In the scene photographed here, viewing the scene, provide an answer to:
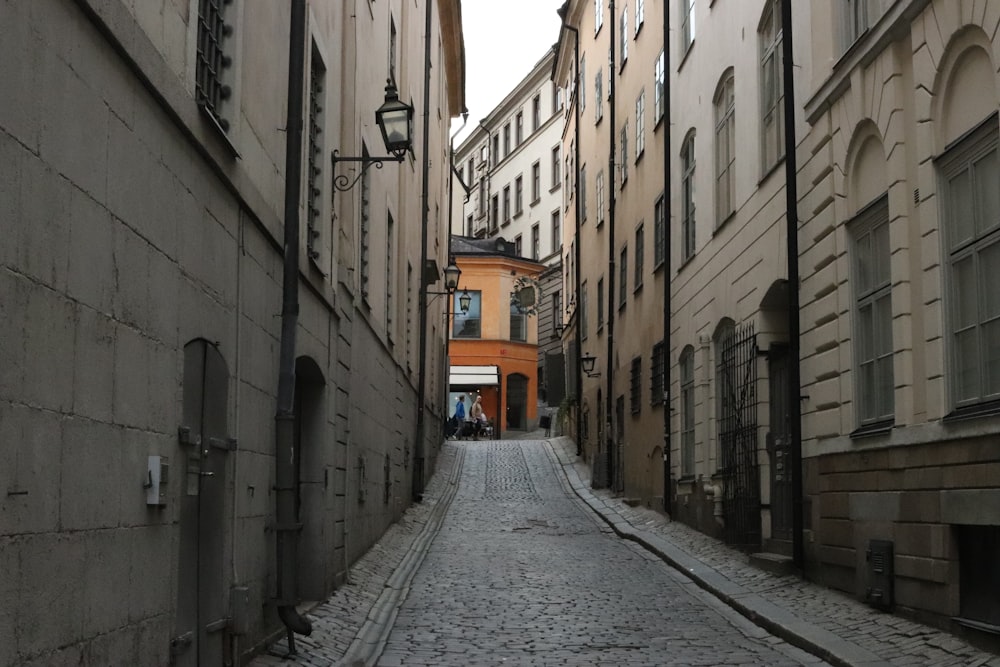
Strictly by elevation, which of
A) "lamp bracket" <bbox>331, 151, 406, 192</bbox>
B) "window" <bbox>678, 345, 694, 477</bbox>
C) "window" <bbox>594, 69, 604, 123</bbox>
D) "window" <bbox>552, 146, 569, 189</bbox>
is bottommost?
"window" <bbox>678, 345, 694, 477</bbox>

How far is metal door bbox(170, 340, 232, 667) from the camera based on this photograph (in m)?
6.81

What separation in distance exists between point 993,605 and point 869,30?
5.05 metres

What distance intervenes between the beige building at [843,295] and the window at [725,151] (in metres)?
0.06

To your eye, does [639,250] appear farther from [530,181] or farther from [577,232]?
[530,181]

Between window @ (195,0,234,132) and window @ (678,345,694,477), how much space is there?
12.5 m

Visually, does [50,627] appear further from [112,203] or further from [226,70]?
[226,70]

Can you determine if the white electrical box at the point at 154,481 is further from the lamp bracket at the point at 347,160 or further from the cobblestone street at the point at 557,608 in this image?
the lamp bracket at the point at 347,160

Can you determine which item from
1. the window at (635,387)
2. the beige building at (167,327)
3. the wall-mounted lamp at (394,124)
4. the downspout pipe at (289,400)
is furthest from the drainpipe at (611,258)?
the downspout pipe at (289,400)

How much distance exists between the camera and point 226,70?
316 inches

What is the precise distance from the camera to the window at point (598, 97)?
31.5 meters

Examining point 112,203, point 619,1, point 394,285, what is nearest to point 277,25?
point 112,203

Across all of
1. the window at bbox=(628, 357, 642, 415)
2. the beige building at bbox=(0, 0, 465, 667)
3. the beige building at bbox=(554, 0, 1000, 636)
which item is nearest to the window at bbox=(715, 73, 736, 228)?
the beige building at bbox=(554, 0, 1000, 636)

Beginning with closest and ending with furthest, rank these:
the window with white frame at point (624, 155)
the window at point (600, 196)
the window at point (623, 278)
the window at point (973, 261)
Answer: the window at point (973, 261) < the window at point (623, 278) < the window with white frame at point (624, 155) < the window at point (600, 196)

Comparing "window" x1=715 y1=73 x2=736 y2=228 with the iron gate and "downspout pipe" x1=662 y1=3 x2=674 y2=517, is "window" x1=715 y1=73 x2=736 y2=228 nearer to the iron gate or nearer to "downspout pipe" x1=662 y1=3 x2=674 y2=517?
the iron gate
